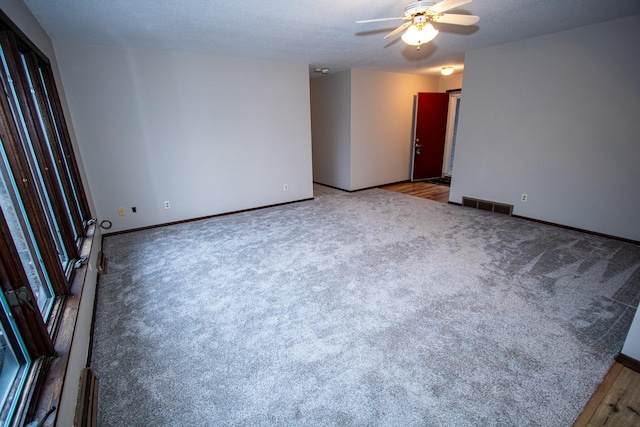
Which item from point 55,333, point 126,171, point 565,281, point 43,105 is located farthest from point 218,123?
point 565,281

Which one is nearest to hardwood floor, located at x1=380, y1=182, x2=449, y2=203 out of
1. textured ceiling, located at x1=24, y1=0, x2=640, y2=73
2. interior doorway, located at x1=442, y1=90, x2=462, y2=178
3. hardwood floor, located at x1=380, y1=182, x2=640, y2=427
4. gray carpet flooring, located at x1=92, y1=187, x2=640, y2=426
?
interior doorway, located at x1=442, y1=90, x2=462, y2=178

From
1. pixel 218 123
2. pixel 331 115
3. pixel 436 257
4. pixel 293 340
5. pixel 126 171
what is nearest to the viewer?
pixel 293 340

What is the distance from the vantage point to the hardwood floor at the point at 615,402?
4.47 feet

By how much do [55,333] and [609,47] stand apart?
5424mm

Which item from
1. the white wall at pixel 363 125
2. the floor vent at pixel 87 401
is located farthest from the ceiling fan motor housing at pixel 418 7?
the white wall at pixel 363 125

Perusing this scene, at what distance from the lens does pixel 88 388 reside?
148 cm

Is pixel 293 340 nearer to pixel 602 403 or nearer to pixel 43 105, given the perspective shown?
pixel 602 403

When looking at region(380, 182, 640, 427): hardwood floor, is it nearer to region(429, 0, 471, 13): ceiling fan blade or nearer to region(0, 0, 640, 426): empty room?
region(0, 0, 640, 426): empty room

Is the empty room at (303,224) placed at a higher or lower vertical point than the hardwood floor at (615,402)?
higher

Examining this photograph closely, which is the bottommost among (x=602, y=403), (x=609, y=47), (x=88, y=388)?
(x=602, y=403)

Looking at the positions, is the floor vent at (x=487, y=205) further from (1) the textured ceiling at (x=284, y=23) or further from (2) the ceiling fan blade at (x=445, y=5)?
(2) the ceiling fan blade at (x=445, y=5)

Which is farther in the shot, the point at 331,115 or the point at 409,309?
the point at 331,115

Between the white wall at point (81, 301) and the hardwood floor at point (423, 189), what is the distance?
5.08 metres

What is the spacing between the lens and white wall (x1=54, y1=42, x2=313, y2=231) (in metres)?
3.51
